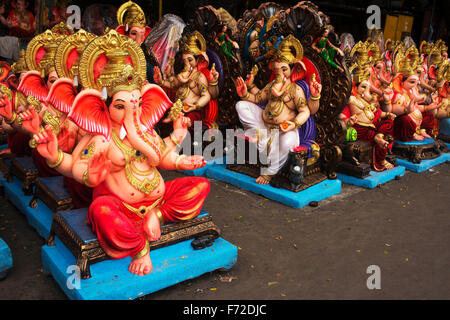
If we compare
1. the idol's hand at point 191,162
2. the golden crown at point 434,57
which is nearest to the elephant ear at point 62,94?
the idol's hand at point 191,162

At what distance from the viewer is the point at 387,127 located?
5.04 m

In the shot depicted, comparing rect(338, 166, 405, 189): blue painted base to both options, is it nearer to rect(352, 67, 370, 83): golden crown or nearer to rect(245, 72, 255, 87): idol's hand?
rect(352, 67, 370, 83): golden crown

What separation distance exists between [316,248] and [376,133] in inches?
91.9

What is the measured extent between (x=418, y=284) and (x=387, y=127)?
8.80ft

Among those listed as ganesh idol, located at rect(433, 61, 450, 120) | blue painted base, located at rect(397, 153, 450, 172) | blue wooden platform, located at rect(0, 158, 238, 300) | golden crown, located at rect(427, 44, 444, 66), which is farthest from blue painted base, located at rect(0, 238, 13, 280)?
golden crown, located at rect(427, 44, 444, 66)

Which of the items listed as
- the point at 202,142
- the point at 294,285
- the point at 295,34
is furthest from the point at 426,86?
the point at 294,285

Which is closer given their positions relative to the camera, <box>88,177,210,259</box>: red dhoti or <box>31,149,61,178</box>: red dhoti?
<box>88,177,210,259</box>: red dhoti

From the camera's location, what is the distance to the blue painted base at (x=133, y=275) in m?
2.28

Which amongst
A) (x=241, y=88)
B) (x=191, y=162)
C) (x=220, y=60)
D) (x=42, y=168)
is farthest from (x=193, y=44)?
(x=191, y=162)

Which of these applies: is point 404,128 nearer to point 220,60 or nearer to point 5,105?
point 220,60

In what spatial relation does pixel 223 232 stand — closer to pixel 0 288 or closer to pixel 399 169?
pixel 0 288

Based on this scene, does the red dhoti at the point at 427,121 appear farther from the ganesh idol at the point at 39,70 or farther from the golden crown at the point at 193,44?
the ganesh idol at the point at 39,70

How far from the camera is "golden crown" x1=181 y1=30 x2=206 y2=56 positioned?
490 centimetres

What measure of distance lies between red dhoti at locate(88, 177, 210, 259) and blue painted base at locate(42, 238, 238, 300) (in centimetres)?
13
